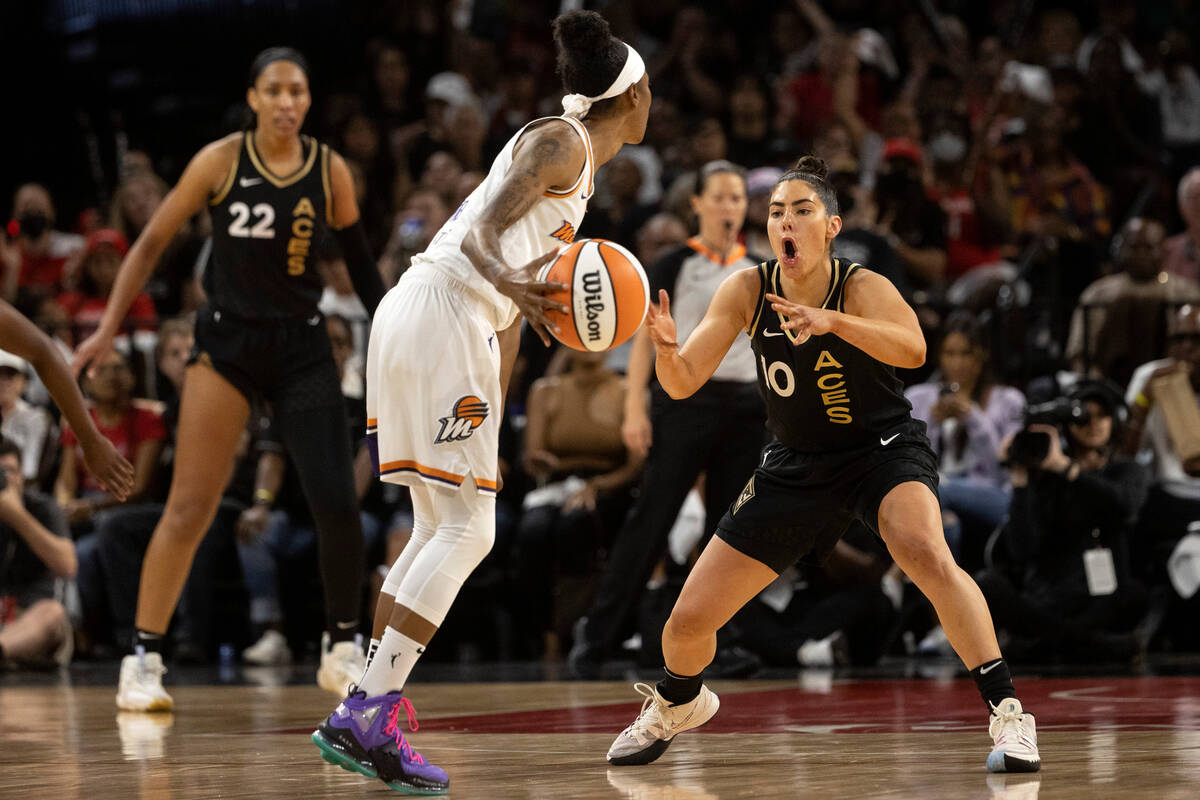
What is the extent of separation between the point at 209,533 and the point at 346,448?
10.5ft

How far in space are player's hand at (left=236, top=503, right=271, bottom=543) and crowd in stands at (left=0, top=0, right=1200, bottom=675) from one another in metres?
0.02

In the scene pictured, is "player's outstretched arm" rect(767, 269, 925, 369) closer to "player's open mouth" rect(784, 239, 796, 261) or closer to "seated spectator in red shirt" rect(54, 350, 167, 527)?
"player's open mouth" rect(784, 239, 796, 261)

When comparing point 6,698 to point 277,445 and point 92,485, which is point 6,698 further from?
point 92,485

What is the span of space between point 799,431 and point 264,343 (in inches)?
92.8

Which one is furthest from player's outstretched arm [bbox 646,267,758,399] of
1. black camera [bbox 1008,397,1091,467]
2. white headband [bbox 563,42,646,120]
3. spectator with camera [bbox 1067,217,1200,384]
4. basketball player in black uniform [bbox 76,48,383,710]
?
spectator with camera [bbox 1067,217,1200,384]

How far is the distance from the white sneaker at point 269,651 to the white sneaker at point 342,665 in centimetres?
297

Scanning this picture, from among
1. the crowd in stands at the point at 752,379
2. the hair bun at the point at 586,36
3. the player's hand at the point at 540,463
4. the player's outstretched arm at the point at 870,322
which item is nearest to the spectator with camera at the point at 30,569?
the crowd in stands at the point at 752,379

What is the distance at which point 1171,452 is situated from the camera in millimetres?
8273

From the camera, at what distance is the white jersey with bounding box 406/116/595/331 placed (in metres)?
4.09

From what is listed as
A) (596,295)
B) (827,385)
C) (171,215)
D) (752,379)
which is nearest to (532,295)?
(596,295)

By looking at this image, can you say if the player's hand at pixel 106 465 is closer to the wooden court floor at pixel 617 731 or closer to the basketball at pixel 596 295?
the wooden court floor at pixel 617 731

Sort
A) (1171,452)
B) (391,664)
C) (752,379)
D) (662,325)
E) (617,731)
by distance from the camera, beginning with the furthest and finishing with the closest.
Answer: (1171,452) → (752,379) → (617,731) → (662,325) → (391,664)

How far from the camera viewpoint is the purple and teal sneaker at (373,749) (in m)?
3.84

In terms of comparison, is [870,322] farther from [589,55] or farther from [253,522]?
[253,522]
